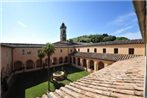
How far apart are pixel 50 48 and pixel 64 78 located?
594 centimetres

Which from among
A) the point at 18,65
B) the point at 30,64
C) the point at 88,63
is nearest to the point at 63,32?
the point at 30,64

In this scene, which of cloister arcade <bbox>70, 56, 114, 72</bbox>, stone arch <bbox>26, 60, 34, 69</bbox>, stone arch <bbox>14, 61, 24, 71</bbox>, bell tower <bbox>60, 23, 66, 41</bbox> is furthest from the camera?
bell tower <bbox>60, 23, 66, 41</bbox>

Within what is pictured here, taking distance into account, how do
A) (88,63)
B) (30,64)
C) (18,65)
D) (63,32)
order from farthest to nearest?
(63,32) → (30,64) → (18,65) → (88,63)

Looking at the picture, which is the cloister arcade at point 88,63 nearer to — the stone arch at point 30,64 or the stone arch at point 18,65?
the stone arch at point 30,64

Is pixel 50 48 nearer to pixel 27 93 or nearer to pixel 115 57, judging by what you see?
pixel 27 93

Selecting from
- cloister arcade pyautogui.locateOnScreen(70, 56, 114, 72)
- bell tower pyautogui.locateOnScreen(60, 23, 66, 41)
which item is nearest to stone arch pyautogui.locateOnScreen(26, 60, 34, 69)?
cloister arcade pyautogui.locateOnScreen(70, 56, 114, 72)

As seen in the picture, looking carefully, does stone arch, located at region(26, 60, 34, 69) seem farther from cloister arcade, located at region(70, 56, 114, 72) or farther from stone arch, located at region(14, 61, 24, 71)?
cloister arcade, located at region(70, 56, 114, 72)

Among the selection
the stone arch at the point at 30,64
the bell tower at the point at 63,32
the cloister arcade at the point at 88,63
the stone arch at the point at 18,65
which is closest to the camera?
the cloister arcade at the point at 88,63

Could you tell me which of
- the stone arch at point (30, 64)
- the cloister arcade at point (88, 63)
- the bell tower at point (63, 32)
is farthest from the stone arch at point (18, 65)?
the bell tower at point (63, 32)

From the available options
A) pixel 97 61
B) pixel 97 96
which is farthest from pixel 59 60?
pixel 97 96

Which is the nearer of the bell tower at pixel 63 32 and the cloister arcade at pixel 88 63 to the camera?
the cloister arcade at pixel 88 63

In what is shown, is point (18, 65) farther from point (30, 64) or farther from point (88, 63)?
point (88, 63)

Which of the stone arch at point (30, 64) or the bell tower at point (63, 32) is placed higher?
the bell tower at point (63, 32)

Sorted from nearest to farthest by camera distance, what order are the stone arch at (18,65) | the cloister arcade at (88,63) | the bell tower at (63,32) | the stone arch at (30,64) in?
1. the cloister arcade at (88,63)
2. the stone arch at (18,65)
3. the stone arch at (30,64)
4. the bell tower at (63,32)
